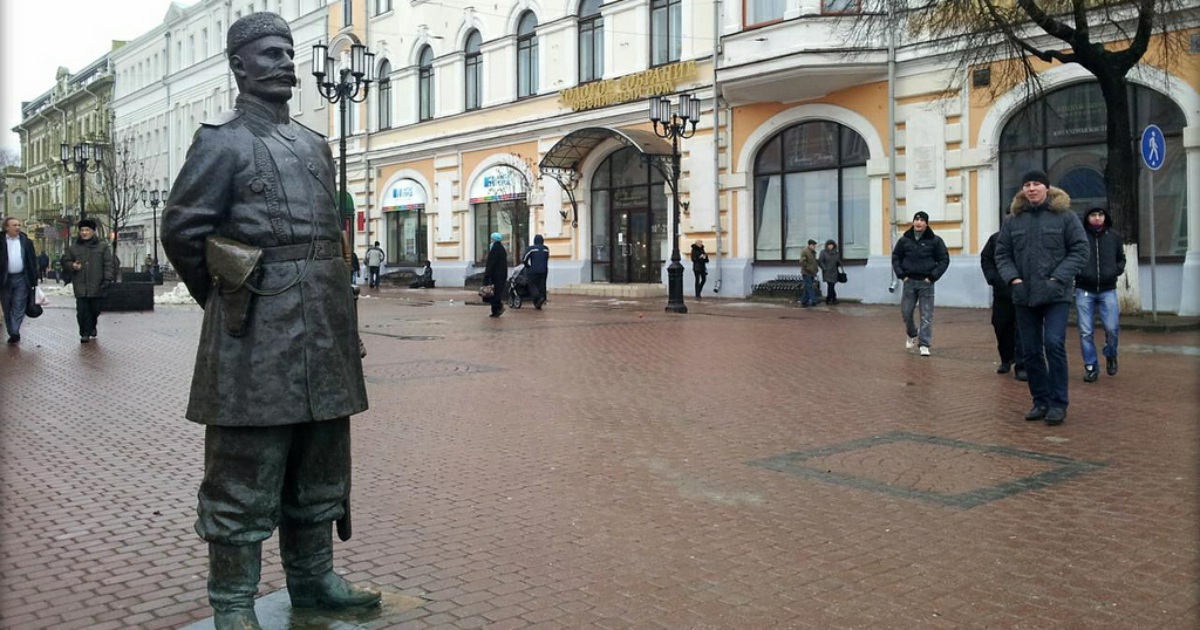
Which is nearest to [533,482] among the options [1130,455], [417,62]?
[1130,455]

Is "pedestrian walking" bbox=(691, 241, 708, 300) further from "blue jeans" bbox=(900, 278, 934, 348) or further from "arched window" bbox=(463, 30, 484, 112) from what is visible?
"blue jeans" bbox=(900, 278, 934, 348)

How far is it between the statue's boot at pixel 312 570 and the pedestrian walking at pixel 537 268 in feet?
63.3

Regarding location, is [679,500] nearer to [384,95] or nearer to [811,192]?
[811,192]

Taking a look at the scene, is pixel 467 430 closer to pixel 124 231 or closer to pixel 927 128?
pixel 927 128

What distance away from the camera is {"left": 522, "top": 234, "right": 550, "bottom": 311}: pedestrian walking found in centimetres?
2317

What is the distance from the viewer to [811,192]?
Result: 2597 cm

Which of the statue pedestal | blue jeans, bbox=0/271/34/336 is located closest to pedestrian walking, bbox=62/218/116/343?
blue jeans, bbox=0/271/34/336

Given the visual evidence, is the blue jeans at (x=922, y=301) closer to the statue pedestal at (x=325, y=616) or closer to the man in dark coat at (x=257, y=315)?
the statue pedestal at (x=325, y=616)

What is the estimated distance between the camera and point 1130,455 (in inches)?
263

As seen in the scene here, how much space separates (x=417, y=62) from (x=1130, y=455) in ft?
120

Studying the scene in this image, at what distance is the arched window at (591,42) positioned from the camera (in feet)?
103

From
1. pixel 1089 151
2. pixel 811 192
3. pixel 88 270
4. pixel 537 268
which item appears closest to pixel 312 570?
pixel 88 270

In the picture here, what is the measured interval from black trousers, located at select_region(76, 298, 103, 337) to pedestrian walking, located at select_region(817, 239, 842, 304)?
614 inches

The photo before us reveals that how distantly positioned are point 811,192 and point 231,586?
23.9 meters
